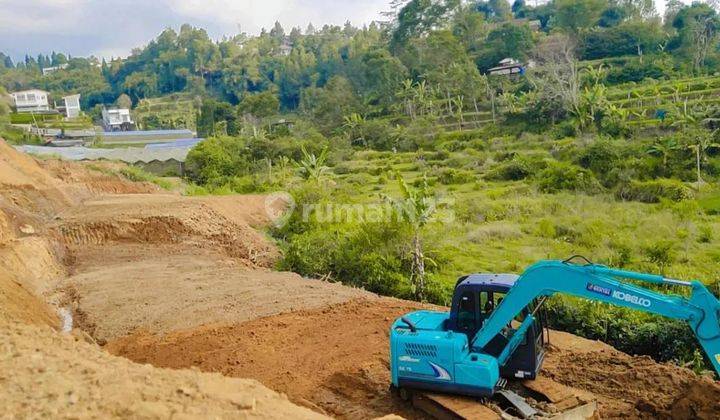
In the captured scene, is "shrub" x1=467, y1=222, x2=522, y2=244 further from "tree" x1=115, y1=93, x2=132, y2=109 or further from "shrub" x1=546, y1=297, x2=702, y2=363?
"tree" x1=115, y1=93, x2=132, y2=109

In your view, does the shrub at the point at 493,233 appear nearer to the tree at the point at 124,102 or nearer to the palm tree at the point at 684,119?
the palm tree at the point at 684,119

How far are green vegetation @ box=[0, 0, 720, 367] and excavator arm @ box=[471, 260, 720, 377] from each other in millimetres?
5464

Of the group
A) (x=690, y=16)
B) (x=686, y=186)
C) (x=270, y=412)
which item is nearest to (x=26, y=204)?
(x=270, y=412)

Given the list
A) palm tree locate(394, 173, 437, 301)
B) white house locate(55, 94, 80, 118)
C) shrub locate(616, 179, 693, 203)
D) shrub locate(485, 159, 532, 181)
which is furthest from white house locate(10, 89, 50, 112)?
palm tree locate(394, 173, 437, 301)

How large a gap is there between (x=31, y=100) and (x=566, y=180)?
92.7 metres

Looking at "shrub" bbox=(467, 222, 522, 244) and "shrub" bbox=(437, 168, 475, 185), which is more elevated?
"shrub" bbox=(437, 168, 475, 185)

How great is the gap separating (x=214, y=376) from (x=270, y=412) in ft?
4.99

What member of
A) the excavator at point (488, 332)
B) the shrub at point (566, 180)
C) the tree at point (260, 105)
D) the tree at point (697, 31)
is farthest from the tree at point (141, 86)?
the excavator at point (488, 332)

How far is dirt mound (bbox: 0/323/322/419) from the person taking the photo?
18.6 ft

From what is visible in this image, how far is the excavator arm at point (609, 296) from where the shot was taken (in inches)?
242

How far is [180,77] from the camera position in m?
106

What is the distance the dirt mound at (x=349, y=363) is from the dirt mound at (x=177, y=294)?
735 millimetres

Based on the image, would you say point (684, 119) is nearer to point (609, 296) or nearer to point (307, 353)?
point (307, 353)

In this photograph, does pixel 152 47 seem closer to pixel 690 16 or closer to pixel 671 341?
pixel 690 16
